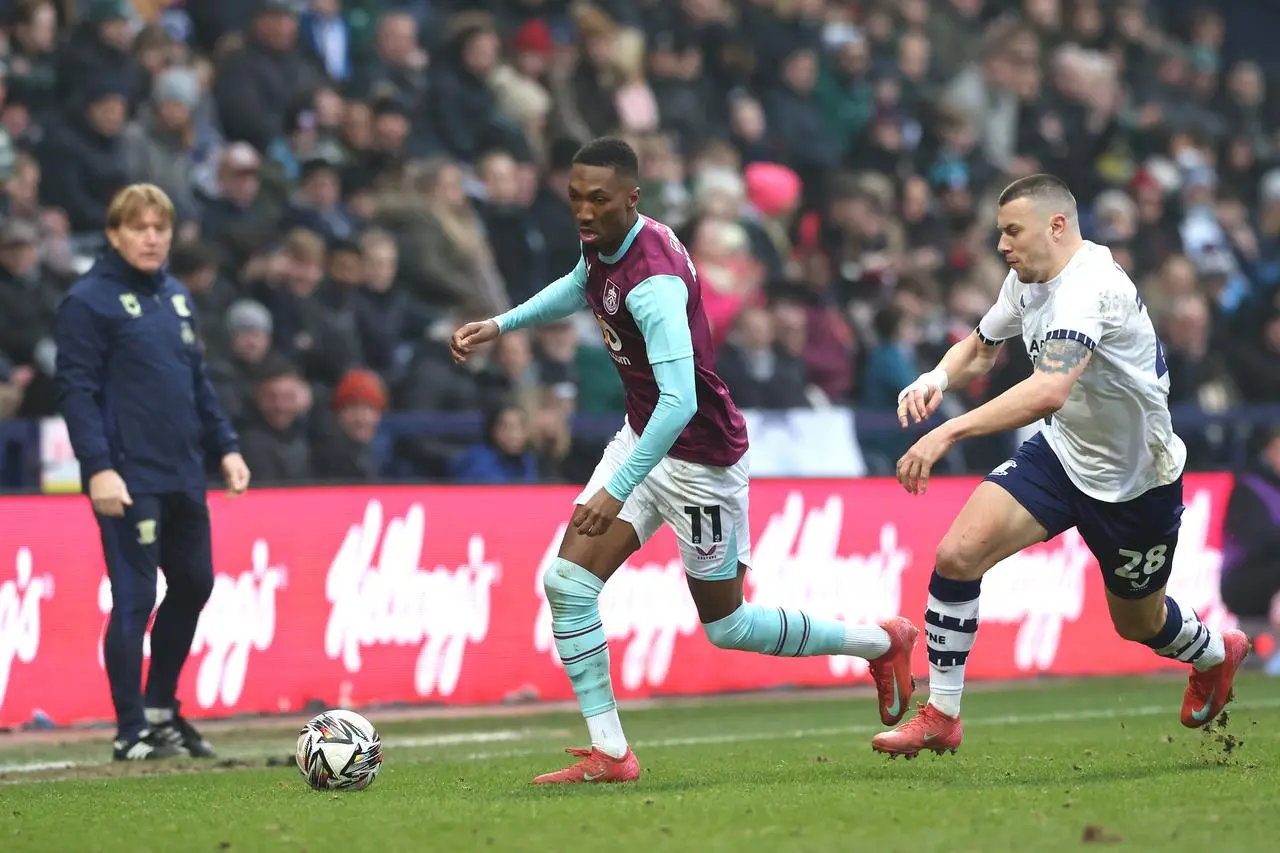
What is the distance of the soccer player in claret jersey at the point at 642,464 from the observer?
7688mm

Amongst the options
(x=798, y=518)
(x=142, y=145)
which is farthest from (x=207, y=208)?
(x=798, y=518)

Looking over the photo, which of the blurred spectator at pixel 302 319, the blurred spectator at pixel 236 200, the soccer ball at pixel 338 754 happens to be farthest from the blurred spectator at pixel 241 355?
the soccer ball at pixel 338 754

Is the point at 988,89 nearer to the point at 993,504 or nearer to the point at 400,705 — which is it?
the point at 400,705

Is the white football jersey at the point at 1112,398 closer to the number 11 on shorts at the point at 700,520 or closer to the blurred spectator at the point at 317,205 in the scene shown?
the number 11 on shorts at the point at 700,520

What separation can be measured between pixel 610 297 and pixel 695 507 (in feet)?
3.06

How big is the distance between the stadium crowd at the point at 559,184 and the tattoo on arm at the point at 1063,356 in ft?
21.0

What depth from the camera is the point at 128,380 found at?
10023 mm

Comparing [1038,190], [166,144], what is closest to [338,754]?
[1038,190]

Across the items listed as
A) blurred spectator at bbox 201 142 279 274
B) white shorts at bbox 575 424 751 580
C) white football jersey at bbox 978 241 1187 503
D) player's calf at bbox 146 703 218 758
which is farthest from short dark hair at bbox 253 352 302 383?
white football jersey at bbox 978 241 1187 503

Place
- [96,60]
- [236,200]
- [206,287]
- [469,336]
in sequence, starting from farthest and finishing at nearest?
1. [236,200]
2. [96,60]
3. [206,287]
4. [469,336]

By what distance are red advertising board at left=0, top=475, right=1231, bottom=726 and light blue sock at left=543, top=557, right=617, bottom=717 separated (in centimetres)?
433

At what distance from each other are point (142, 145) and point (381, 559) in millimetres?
4100

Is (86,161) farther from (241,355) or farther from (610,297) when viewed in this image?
(610,297)

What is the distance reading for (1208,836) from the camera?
6.59 metres
